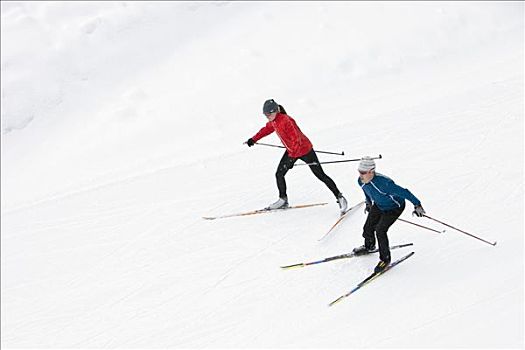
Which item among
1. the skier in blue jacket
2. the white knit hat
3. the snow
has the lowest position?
the snow

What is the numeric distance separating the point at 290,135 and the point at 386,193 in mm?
1767

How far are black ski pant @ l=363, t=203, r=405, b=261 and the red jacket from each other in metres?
1.36

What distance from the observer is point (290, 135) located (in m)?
7.29

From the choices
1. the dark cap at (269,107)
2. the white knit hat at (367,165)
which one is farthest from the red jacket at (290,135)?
the white knit hat at (367,165)

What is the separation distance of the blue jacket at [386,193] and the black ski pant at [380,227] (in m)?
0.07

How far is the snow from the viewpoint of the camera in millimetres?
6562

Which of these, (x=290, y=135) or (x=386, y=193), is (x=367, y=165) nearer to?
(x=386, y=193)

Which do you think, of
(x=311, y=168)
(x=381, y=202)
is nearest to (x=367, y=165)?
(x=381, y=202)

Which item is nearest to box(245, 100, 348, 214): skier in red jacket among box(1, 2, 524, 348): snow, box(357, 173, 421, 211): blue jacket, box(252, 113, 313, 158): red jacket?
box(252, 113, 313, 158): red jacket

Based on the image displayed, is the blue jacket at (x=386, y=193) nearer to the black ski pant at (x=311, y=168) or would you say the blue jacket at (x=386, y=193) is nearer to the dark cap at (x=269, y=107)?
the black ski pant at (x=311, y=168)

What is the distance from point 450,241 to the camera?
7.05 meters

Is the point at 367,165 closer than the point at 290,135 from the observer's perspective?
Yes

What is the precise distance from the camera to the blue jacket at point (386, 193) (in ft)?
19.3

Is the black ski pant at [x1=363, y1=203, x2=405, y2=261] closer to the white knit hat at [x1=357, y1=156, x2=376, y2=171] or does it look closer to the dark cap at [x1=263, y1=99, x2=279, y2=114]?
the white knit hat at [x1=357, y1=156, x2=376, y2=171]
